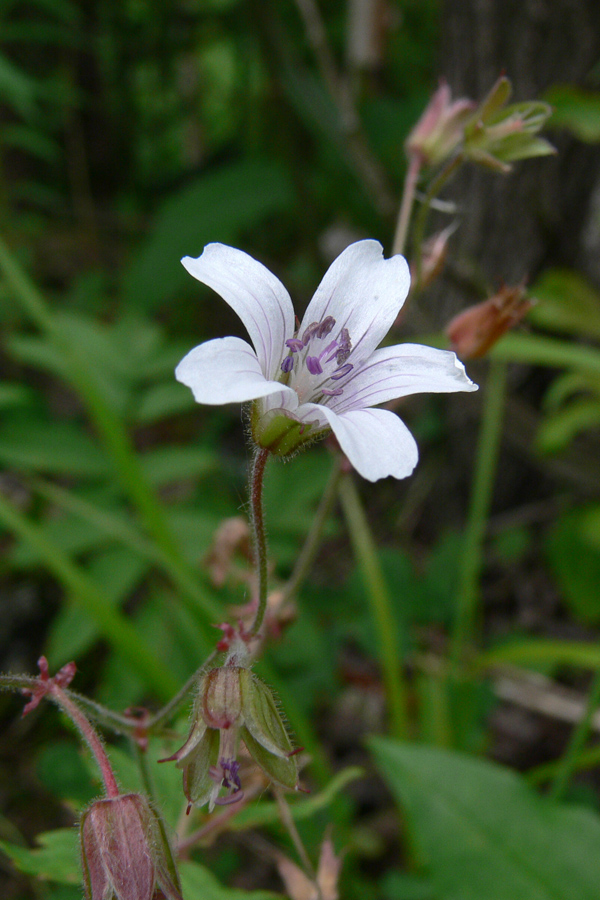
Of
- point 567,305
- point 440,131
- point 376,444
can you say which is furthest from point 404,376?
point 567,305

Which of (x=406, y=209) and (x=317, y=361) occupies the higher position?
(x=406, y=209)

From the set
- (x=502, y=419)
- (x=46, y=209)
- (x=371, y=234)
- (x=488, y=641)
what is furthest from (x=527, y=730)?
(x=46, y=209)

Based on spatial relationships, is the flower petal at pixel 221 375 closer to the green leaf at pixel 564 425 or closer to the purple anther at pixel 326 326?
the purple anther at pixel 326 326

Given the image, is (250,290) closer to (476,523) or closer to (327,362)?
(327,362)

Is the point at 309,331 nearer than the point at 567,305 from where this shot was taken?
Yes

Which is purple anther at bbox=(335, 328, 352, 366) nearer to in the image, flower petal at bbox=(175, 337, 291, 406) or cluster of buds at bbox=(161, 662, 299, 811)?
flower petal at bbox=(175, 337, 291, 406)

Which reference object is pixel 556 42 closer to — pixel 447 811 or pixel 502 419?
pixel 502 419
